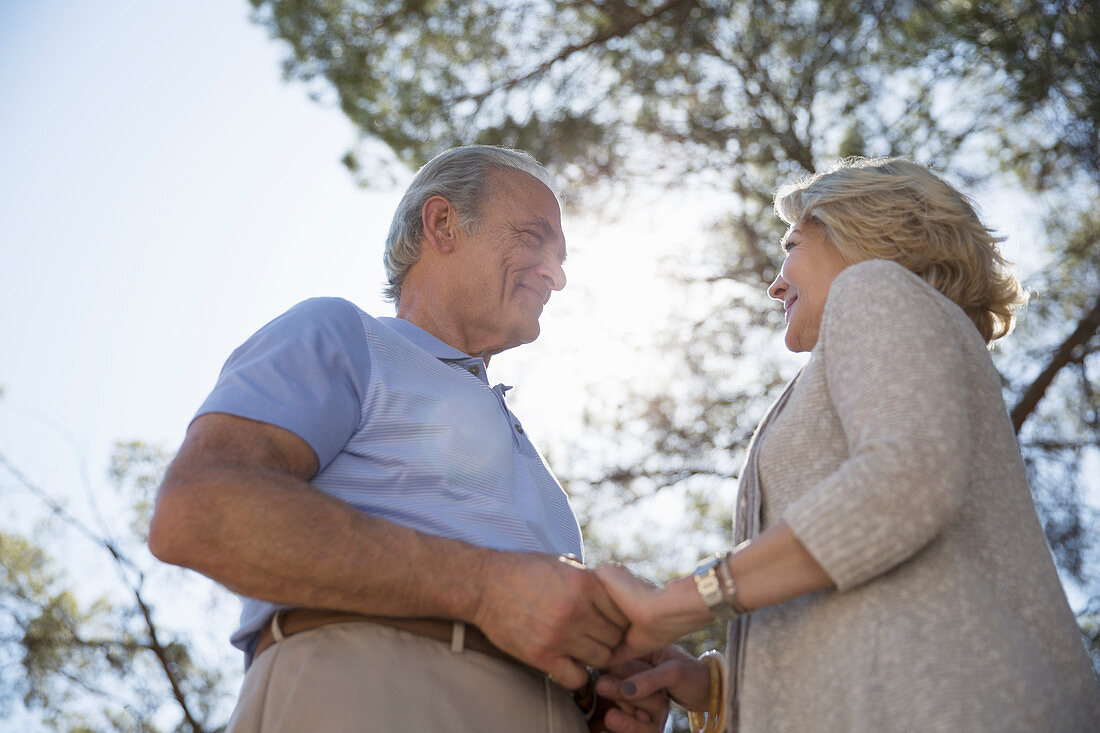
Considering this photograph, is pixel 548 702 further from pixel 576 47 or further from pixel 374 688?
pixel 576 47

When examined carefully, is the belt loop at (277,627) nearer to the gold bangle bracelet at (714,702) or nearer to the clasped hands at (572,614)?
the clasped hands at (572,614)

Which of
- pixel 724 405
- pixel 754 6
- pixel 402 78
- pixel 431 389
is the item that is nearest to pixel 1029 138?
pixel 754 6

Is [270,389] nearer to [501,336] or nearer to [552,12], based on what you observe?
[501,336]

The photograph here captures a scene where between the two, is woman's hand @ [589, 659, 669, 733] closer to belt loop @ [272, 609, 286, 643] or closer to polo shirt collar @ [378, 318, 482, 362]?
belt loop @ [272, 609, 286, 643]

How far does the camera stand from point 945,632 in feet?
4.69

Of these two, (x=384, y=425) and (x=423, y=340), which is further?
(x=423, y=340)

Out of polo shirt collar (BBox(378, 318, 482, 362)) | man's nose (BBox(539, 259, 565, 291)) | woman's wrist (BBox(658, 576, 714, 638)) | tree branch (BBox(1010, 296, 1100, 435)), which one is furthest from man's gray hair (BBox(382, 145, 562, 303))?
tree branch (BBox(1010, 296, 1100, 435))

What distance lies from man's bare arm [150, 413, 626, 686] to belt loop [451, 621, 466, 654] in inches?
1.7

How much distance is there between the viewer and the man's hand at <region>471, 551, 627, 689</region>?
1700mm

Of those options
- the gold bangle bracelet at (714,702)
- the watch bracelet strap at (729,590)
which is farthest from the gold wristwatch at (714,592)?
the gold bangle bracelet at (714,702)

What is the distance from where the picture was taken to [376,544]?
5.54 feet

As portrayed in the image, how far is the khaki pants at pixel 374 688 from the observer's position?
1657mm

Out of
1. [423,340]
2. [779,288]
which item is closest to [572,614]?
[423,340]

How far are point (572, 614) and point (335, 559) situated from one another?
0.45 m
